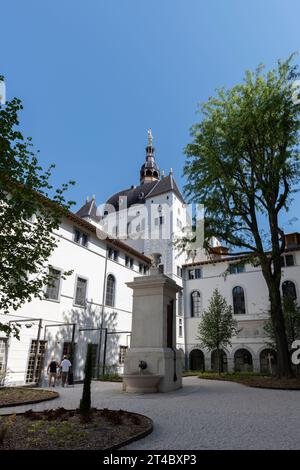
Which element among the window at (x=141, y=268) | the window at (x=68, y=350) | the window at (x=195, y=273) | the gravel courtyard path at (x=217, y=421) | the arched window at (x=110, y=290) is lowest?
the gravel courtyard path at (x=217, y=421)

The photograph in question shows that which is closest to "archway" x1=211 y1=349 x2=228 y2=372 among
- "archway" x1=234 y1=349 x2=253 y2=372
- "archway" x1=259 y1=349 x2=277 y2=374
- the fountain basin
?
"archway" x1=234 y1=349 x2=253 y2=372

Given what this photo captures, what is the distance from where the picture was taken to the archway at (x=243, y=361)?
35.6 metres

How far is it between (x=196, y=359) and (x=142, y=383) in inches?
1129

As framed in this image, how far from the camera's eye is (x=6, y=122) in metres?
7.35

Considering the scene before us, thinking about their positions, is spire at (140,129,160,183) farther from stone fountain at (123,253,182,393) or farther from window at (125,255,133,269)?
stone fountain at (123,253,182,393)

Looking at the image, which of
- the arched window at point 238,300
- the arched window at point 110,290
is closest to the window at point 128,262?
the arched window at point 110,290

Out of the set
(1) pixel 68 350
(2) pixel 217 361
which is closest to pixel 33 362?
(1) pixel 68 350

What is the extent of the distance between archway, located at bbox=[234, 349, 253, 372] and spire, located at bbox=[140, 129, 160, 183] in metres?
47.5

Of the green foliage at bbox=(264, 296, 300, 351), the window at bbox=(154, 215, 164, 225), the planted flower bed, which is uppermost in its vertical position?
the window at bbox=(154, 215, 164, 225)

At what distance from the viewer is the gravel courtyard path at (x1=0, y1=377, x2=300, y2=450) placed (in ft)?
18.0

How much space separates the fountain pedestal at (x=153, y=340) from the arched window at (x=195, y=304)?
81.9ft

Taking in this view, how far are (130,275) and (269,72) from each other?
67.5ft

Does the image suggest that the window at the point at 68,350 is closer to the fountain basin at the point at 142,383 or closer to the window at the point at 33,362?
the window at the point at 33,362
